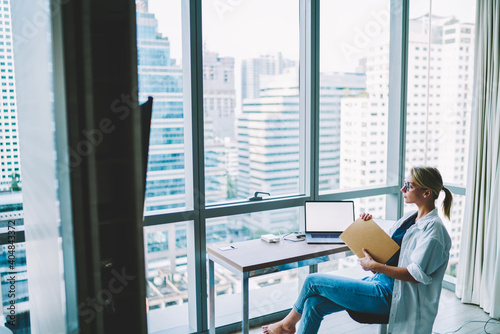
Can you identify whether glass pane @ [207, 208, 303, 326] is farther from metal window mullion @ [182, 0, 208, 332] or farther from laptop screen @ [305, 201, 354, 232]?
laptop screen @ [305, 201, 354, 232]

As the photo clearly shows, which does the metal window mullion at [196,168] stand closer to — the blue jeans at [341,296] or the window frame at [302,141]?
the window frame at [302,141]

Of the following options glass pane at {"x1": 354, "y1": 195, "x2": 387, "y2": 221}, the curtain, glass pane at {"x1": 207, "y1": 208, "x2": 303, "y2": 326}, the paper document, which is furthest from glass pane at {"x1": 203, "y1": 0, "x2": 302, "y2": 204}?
the curtain

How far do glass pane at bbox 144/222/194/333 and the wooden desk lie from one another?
A: 221mm

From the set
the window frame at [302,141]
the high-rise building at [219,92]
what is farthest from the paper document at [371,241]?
the high-rise building at [219,92]

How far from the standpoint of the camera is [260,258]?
2289 millimetres

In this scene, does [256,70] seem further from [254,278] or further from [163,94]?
[254,278]

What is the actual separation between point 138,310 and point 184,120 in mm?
1945

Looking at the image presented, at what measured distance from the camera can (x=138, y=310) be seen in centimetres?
70

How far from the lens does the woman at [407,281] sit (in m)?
1.93

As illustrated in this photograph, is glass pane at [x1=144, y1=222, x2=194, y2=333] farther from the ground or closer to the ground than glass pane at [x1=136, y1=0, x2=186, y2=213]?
closer to the ground

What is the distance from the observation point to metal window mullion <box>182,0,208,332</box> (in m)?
2.47

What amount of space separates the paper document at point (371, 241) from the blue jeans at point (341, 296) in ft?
0.48

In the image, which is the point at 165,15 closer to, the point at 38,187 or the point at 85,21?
the point at 38,187

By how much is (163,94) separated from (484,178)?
249cm
